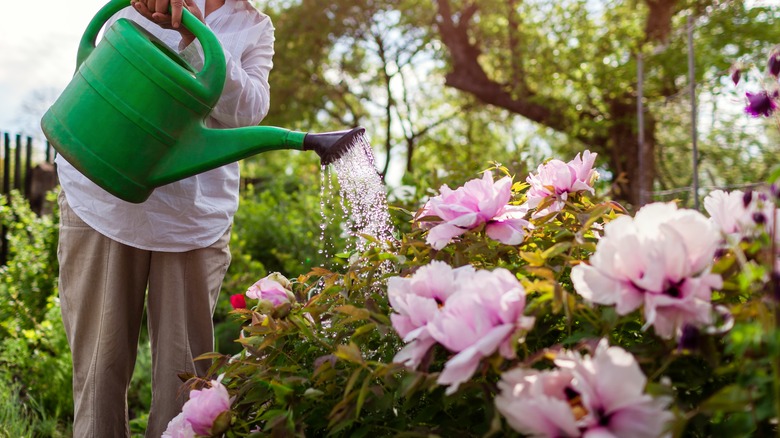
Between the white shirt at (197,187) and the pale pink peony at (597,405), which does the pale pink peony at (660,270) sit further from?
the white shirt at (197,187)

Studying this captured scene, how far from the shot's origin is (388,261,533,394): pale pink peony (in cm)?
73

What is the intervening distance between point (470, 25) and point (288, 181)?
5.36 meters

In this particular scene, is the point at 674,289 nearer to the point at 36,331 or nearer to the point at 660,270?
the point at 660,270

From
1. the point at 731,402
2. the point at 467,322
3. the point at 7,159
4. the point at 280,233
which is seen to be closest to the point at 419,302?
the point at 467,322

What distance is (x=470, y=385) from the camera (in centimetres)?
81

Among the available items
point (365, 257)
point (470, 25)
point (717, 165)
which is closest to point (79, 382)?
point (365, 257)

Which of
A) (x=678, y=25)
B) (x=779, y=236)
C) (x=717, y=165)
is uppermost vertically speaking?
(x=678, y=25)

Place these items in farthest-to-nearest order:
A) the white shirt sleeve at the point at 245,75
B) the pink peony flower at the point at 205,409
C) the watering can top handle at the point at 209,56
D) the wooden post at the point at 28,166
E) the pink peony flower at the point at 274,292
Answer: the wooden post at the point at 28,166 → the white shirt sleeve at the point at 245,75 → the watering can top handle at the point at 209,56 → the pink peony flower at the point at 274,292 → the pink peony flower at the point at 205,409

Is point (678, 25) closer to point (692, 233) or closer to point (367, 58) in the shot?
point (367, 58)

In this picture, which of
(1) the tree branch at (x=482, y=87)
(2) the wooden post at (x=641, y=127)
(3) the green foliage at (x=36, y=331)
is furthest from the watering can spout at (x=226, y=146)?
(1) the tree branch at (x=482, y=87)

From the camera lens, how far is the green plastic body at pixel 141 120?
1341mm

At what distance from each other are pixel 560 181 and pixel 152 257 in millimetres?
1043

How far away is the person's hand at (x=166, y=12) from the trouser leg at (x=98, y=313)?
0.53 meters

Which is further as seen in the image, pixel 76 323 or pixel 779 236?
pixel 76 323
